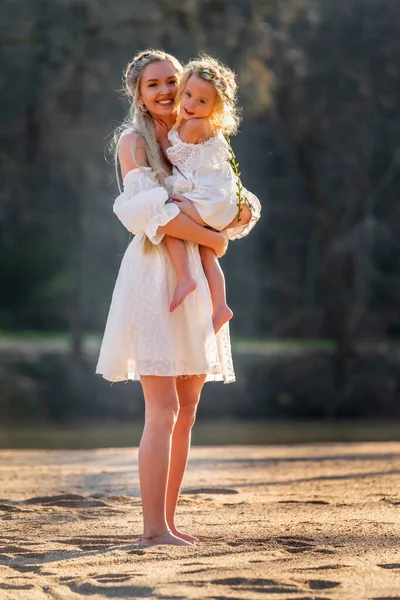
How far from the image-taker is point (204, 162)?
4.72 m

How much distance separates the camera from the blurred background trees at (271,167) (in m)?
20.0

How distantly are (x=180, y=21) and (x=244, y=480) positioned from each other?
45.0 feet

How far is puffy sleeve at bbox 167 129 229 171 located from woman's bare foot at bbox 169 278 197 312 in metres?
0.51

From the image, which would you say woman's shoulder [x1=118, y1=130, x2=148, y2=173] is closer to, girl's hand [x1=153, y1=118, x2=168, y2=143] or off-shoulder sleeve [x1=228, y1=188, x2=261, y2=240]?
girl's hand [x1=153, y1=118, x2=168, y2=143]

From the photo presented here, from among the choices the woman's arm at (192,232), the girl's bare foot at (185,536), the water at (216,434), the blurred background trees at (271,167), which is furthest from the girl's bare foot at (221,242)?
the blurred background trees at (271,167)

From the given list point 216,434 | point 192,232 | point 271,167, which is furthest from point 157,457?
point 271,167

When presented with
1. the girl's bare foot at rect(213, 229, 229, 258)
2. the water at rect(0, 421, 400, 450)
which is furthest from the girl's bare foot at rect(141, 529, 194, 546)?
the water at rect(0, 421, 400, 450)

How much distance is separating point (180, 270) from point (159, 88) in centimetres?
82

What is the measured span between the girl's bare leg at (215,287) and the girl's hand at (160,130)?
52 cm

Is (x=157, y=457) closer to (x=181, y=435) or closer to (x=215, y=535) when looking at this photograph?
(x=181, y=435)

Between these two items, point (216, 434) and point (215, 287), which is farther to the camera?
point (216, 434)

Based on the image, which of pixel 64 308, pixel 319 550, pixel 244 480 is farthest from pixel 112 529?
pixel 64 308

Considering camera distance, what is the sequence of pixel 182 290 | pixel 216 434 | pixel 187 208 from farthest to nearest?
pixel 216 434
pixel 187 208
pixel 182 290

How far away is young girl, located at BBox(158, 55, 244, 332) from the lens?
466 centimetres
